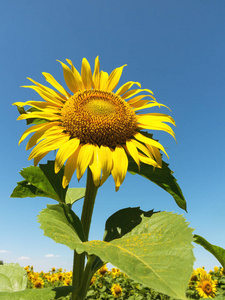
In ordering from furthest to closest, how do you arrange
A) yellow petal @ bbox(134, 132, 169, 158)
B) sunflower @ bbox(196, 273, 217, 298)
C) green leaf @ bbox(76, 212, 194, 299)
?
sunflower @ bbox(196, 273, 217, 298), yellow petal @ bbox(134, 132, 169, 158), green leaf @ bbox(76, 212, 194, 299)

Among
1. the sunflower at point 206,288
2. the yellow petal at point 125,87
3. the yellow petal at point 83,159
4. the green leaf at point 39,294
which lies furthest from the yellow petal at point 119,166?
the sunflower at point 206,288

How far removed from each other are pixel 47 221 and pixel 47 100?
92 cm

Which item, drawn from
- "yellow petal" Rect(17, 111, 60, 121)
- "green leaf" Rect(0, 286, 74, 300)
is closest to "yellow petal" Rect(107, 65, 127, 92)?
"yellow petal" Rect(17, 111, 60, 121)

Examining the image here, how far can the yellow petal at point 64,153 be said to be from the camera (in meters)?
1.62

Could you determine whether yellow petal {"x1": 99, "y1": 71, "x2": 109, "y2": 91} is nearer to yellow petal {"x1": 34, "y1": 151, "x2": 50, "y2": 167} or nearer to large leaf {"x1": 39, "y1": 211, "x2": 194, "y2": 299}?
yellow petal {"x1": 34, "y1": 151, "x2": 50, "y2": 167}

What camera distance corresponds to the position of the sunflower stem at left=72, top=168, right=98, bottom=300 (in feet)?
5.02

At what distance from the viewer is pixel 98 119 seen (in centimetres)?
191

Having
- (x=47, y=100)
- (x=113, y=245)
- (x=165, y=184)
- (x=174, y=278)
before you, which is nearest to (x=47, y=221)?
(x=113, y=245)

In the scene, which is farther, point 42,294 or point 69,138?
point 69,138

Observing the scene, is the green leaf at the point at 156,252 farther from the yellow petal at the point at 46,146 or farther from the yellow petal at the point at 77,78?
the yellow petal at the point at 77,78

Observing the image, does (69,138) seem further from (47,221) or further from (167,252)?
(167,252)

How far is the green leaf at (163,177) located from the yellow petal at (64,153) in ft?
1.23

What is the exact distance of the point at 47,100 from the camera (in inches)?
79.6

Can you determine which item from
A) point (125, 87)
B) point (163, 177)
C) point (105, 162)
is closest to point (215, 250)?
point (163, 177)
